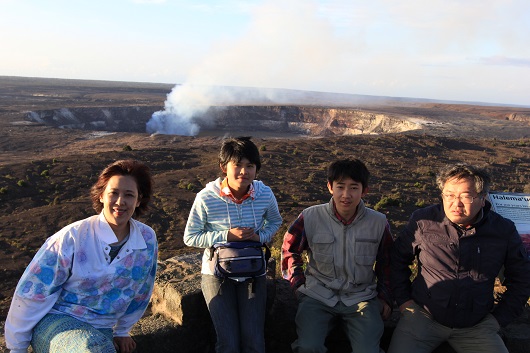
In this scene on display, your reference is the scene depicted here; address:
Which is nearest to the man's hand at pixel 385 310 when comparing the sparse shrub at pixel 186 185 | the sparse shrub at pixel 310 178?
the sparse shrub at pixel 186 185

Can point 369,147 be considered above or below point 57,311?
below

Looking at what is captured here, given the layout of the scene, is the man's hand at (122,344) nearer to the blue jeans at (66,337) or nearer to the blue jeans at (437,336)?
the blue jeans at (66,337)

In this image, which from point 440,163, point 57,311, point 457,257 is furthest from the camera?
point 440,163

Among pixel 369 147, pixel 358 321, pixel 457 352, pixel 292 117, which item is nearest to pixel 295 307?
pixel 358 321

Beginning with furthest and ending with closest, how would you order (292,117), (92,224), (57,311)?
(292,117)
(92,224)
(57,311)

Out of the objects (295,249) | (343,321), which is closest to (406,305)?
(343,321)

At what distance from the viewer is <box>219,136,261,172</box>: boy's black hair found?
3637 mm

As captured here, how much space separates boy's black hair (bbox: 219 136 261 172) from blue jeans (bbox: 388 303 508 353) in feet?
5.66

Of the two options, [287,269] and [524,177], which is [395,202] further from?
[287,269]

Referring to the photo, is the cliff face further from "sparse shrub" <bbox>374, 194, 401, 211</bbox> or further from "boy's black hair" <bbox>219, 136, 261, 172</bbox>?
"boy's black hair" <bbox>219, 136, 261, 172</bbox>

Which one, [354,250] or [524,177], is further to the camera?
[524,177]

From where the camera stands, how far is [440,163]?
2806 centimetres

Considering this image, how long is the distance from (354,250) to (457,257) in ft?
2.45

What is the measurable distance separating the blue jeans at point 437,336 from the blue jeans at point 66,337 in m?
2.11
